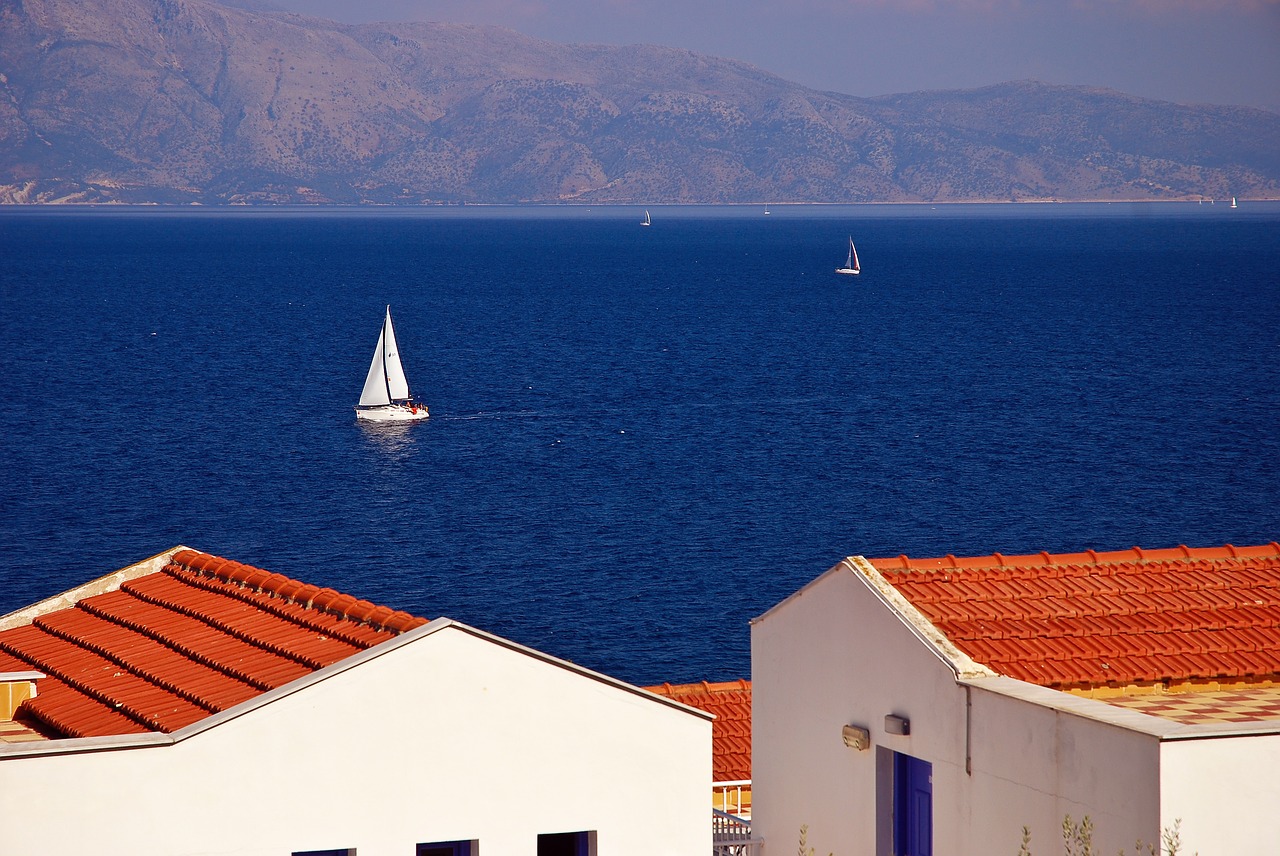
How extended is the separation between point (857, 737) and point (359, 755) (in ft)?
14.3

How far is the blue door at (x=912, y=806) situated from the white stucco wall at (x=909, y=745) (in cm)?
13

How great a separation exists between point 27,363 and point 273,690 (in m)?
110

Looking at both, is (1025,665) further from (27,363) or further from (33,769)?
(27,363)

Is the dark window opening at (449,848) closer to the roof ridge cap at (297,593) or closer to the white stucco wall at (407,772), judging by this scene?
the white stucco wall at (407,772)

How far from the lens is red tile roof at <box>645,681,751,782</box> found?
22.8m

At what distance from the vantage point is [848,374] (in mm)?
109375

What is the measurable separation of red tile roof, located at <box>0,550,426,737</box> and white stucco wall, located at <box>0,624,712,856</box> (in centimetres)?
83

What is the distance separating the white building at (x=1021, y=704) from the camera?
10.4 metres

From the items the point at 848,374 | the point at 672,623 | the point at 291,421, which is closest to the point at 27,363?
the point at 291,421

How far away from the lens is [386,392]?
93062 millimetres

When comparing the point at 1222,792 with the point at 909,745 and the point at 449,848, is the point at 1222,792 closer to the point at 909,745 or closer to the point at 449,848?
the point at 909,745

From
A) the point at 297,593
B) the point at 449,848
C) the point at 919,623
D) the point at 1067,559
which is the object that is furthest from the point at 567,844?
the point at 1067,559

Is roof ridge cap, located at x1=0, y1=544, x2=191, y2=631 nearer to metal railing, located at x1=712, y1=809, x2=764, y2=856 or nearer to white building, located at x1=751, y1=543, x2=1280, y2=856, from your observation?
metal railing, located at x1=712, y1=809, x2=764, y2=856

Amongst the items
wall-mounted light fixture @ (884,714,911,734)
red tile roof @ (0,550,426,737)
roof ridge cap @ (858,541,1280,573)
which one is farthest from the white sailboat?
wall-mounted light fixture @ (884,714,911,734)
